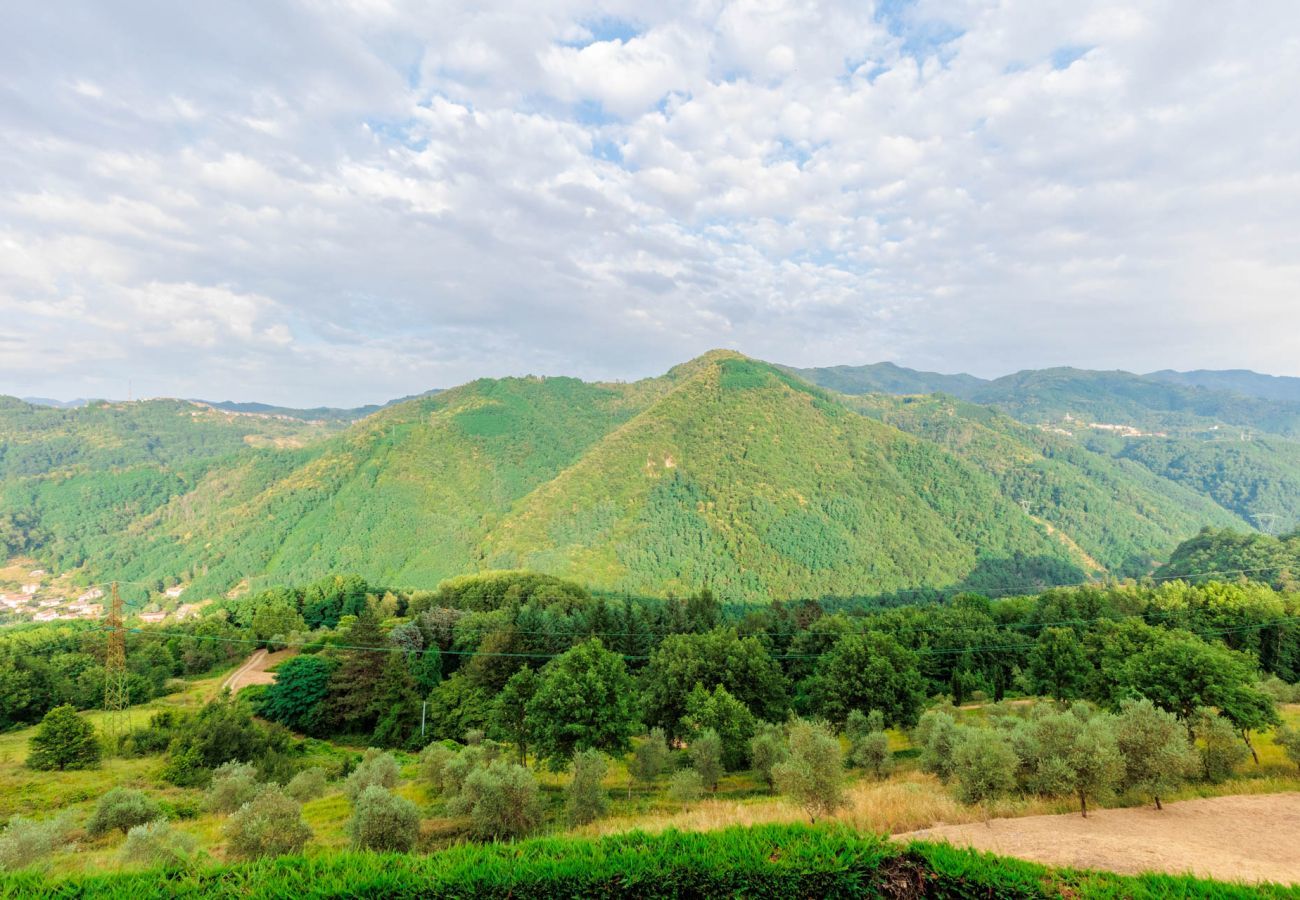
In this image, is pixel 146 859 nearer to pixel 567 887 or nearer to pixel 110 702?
pixel 567 887

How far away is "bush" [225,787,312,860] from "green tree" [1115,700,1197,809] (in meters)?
27.0

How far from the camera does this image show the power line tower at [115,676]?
1395 inches

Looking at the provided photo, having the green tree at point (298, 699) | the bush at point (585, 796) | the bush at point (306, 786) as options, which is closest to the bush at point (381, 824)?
the bush at point (585, 796)

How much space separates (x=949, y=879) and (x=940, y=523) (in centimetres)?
21382

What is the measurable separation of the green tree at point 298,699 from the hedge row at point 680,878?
48.4m

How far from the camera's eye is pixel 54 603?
563ft

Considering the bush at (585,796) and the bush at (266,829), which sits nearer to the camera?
the bush at (266,829)

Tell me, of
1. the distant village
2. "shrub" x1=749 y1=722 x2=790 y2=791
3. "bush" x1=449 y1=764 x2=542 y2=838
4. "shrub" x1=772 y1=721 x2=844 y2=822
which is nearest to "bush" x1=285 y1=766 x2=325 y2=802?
"bush" x1=449 y1=764 x2=542 y2=838

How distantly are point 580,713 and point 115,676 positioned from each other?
132ft

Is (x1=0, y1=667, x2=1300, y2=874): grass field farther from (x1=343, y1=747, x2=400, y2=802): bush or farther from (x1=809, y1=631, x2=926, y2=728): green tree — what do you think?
(x1=809, y1=631, x2=926, y2=728): green tree

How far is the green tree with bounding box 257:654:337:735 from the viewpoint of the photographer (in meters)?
50.4

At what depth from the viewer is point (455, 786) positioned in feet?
84.7

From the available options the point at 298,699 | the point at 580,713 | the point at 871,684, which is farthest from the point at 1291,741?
the point at 298,699

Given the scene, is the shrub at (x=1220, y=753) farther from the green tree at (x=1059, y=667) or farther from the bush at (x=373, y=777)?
the bush at (x=373, y=777)
